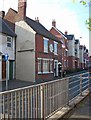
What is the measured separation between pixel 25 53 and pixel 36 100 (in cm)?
2736

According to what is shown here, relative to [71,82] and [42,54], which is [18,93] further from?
[42,54]

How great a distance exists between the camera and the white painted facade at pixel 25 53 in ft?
106

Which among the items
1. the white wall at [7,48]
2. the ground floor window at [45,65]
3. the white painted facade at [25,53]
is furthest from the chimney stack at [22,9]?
the ground floor window at [45,65]

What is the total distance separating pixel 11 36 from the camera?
3209 centimetres

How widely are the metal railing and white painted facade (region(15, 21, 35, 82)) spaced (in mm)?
23874

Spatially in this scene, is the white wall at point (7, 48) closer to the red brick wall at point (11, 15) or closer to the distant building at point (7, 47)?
the distant building at point (7, 47)

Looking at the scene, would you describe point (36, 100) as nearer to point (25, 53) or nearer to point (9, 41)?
point (9, 41)

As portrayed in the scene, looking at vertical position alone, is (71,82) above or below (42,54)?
below

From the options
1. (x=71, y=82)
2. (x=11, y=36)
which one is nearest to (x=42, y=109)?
(x=71, y=82)

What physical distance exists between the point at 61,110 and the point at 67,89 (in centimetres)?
112

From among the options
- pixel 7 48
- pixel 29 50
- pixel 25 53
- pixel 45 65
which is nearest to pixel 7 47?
pixel 7 48

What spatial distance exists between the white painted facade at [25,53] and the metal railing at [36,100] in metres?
23.9

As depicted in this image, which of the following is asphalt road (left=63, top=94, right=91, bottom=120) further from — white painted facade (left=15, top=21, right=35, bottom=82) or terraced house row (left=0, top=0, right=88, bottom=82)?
white painted facade (left=15, top=21, right=35, bottom=82)

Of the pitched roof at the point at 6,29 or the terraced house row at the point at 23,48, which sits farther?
the terraced house row at the point at 23,48
